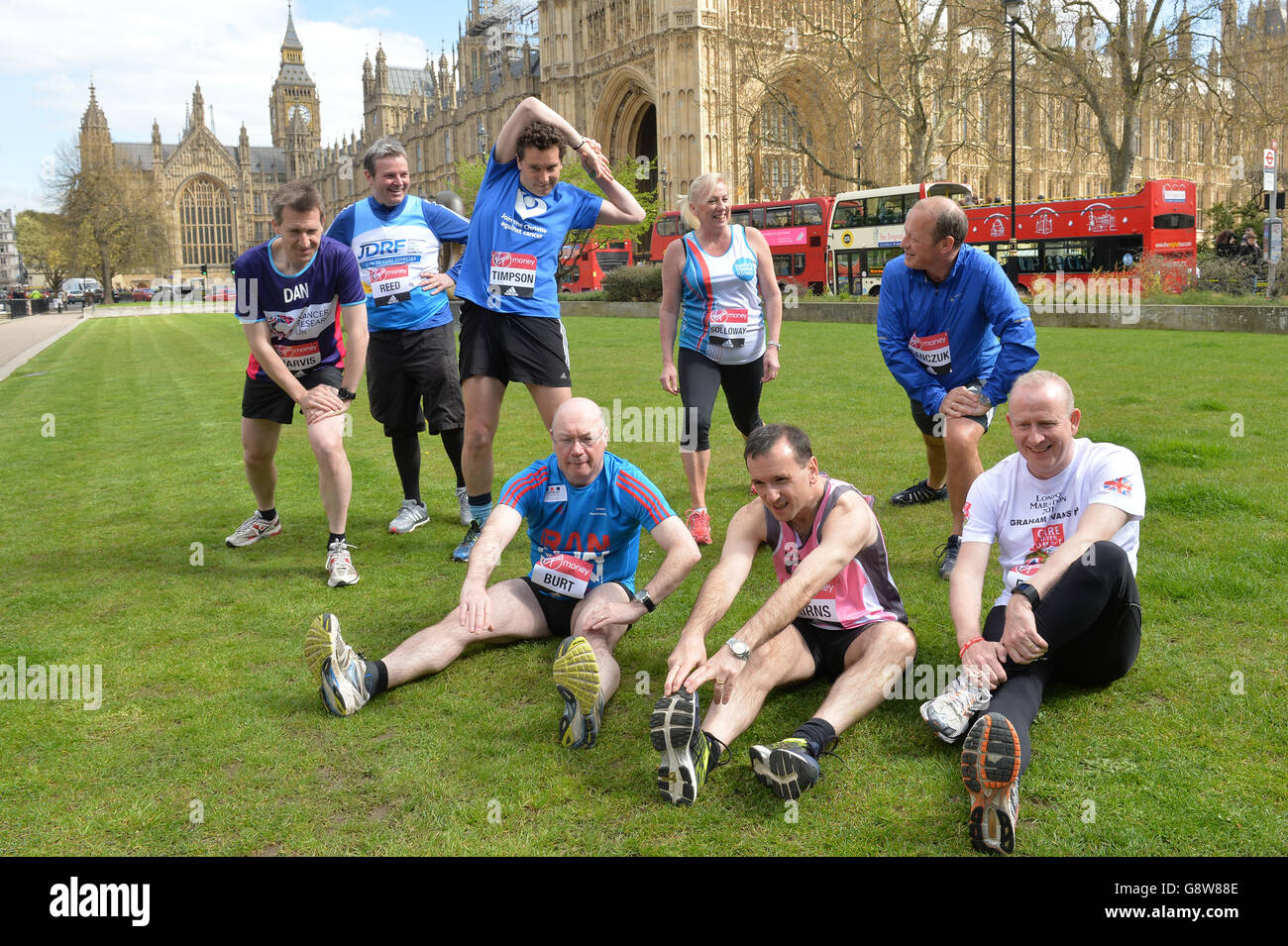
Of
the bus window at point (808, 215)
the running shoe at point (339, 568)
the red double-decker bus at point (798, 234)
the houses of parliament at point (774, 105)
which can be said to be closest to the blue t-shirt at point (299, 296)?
the running shoe at point (339, 568)

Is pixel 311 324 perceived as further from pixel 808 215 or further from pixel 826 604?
pixel 808 215

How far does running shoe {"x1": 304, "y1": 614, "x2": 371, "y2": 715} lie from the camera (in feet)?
12.2

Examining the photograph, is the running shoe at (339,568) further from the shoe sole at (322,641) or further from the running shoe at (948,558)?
the running shoe at (948,558)

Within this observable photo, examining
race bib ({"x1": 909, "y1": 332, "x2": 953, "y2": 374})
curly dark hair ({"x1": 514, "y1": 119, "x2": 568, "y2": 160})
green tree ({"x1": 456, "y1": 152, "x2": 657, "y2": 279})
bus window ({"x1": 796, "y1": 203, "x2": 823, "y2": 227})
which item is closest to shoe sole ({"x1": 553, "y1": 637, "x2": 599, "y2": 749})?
curly dark hair ({"x1": 514, "y1": 119, "x2": 568, "y2": 160})

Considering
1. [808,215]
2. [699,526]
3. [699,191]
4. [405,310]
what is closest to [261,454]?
[405,310]

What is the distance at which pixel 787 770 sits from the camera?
303 cm

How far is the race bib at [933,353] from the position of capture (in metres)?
5.61

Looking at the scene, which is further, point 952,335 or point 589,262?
point 589,262

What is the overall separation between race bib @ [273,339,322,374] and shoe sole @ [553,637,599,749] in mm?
3190

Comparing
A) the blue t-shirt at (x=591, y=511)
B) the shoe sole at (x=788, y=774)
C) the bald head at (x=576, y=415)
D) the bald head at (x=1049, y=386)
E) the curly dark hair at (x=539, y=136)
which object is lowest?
the shoe sole at (x=788, y=774)

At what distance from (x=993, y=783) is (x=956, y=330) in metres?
3.32

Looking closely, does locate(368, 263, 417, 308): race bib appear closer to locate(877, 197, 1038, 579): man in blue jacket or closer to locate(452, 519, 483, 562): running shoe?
locate(452, 519, 483, 562): running shoe

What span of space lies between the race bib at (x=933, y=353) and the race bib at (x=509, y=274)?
2.29 meters

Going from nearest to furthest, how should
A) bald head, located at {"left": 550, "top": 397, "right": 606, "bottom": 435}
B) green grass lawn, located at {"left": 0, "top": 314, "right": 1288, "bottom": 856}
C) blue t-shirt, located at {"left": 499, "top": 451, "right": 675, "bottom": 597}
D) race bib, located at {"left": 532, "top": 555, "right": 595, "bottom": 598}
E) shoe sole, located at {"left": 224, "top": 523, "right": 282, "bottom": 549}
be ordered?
green grass lawn, located at {"left": 0, "top": 314, "right": 1288, "bottom": 856} < bald head, located at {"left": 550, "top": 397, "right": 606, "bottom": 435} < blue t-shirt, located at {"left": 499, "top": 451, "right": 675, "bottom": 597} < race bib, located at {"left": 532, "top": 555, "right": 595, "bottom": 598} < shoe sole, located at {"left": 224, "top": 523, "right": 282, "bottom": 549}
